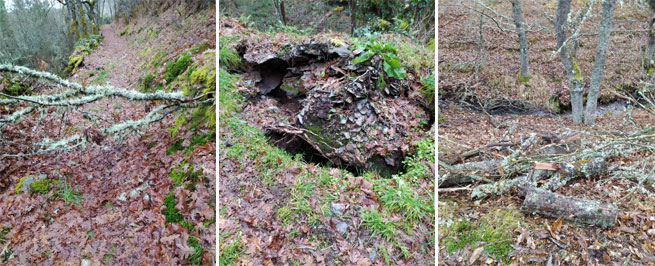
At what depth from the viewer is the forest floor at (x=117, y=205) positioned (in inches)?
103

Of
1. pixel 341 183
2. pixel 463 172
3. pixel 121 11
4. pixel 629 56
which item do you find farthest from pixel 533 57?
pixel 121 11

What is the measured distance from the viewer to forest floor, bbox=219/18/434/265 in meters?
1.89

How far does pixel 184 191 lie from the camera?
2.87 meters

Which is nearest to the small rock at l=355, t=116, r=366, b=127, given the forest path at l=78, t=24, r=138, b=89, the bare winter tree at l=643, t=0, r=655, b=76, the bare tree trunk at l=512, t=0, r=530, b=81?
the bare tree trunk at l=512, t=0, r=530, b=81

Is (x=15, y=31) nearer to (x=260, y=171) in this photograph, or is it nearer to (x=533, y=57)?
(x=260, y=171)

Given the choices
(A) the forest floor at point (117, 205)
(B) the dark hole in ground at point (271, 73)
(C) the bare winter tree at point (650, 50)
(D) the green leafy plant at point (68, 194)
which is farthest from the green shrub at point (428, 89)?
(C) the bare winter tree at point (650, 50)

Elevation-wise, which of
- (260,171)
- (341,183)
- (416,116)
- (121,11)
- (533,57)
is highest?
(121,11)

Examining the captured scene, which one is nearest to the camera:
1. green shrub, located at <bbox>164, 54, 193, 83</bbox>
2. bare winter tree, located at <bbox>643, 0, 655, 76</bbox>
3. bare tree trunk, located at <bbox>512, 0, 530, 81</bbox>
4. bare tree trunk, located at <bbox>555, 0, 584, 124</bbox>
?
green shrub, located at <bbox>164, 54, 193, 83</bbox>

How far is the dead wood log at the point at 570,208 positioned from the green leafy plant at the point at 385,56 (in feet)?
5.26

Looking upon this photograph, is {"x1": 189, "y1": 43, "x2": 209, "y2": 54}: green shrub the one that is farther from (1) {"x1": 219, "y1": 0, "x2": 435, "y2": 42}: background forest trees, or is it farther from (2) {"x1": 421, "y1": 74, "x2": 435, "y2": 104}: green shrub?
(2) {"x1": 421, "y1": 74, "x2": 435, "y2": 104}: green shrub

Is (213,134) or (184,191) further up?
(213,134)

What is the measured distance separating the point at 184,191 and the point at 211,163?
0.35 metres

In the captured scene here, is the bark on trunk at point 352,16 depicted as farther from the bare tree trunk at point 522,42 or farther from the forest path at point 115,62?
the forest path at point 115,62

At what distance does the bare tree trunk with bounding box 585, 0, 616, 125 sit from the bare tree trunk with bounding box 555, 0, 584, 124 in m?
0.18
